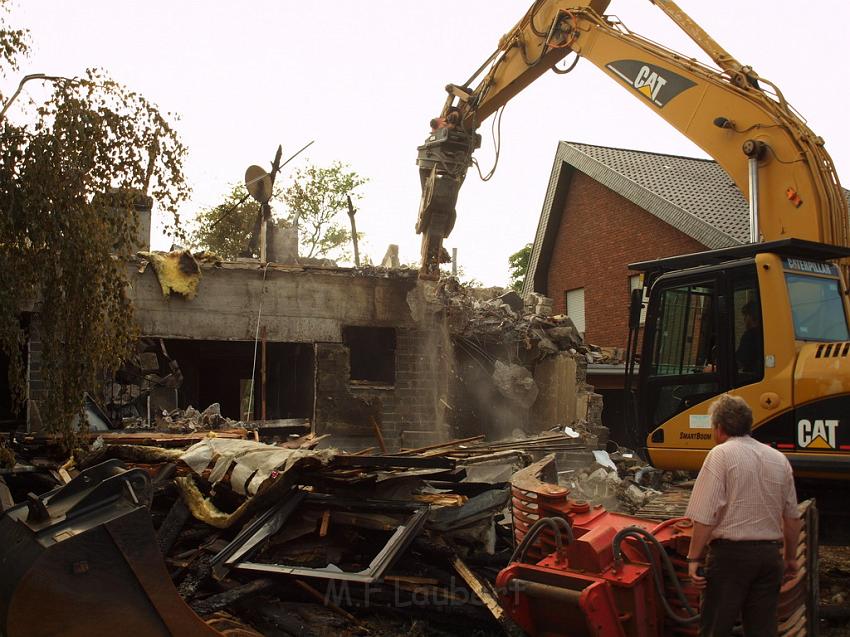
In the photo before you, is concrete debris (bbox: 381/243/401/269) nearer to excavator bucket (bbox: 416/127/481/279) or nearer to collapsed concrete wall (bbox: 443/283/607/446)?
collapsed concrete wall (bbox: 443/283/607/446)

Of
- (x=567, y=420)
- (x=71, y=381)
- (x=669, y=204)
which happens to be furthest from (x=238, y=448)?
(x=669, y=204)

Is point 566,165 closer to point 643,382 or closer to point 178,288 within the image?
point 178,288

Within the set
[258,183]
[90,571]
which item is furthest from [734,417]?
[258,183]

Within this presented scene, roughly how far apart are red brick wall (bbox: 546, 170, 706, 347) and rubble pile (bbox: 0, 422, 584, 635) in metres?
13.3

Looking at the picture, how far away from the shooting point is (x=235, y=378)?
21.5 meters

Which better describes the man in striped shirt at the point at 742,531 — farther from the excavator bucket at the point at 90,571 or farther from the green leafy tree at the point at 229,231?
the green leafy tree at the point at 229,231

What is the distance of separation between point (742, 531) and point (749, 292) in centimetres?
270

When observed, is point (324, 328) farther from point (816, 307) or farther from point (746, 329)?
point (816, 307)

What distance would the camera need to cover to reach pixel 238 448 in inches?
283

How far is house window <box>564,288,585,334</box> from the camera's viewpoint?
22337mm

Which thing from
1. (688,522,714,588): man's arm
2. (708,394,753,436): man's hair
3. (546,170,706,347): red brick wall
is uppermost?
(546,170,706,347): red brick wall

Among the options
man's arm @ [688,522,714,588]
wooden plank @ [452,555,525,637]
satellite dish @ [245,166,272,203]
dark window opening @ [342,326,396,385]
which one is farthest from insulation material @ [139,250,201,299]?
man's arm @ [688,522,714,588]

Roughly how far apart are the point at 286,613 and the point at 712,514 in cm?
325

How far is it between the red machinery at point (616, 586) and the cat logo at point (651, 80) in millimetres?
5077
